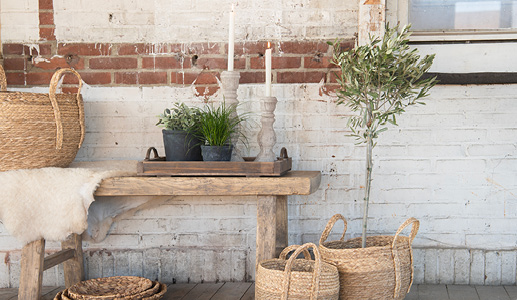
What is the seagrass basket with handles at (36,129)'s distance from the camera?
7.36ft

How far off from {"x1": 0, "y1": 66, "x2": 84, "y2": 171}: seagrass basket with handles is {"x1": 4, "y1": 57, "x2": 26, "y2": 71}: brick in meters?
0.48

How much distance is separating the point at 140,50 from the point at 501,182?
1925 millimetres

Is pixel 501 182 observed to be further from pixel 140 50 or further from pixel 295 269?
pixel 140 50

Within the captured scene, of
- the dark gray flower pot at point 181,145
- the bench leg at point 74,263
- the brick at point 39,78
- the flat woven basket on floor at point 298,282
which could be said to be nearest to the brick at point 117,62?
the brick at point 39,78

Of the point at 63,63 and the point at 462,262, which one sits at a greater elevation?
the point at 63,63

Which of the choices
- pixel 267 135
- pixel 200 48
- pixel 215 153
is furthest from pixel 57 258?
pixel 200 48

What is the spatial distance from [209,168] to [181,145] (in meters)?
0.17

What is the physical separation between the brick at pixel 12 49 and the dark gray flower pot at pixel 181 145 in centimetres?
101

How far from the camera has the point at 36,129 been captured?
229 cm

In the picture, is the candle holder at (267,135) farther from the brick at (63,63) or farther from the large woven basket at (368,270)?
the brick at (63,63)

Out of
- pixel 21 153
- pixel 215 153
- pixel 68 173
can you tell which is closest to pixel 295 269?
pixel 215 153

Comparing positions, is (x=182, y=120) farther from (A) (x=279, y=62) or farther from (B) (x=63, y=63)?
(B) (x=63, y=63)

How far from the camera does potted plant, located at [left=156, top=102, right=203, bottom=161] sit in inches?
89.7

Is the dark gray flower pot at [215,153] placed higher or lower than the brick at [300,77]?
lower
